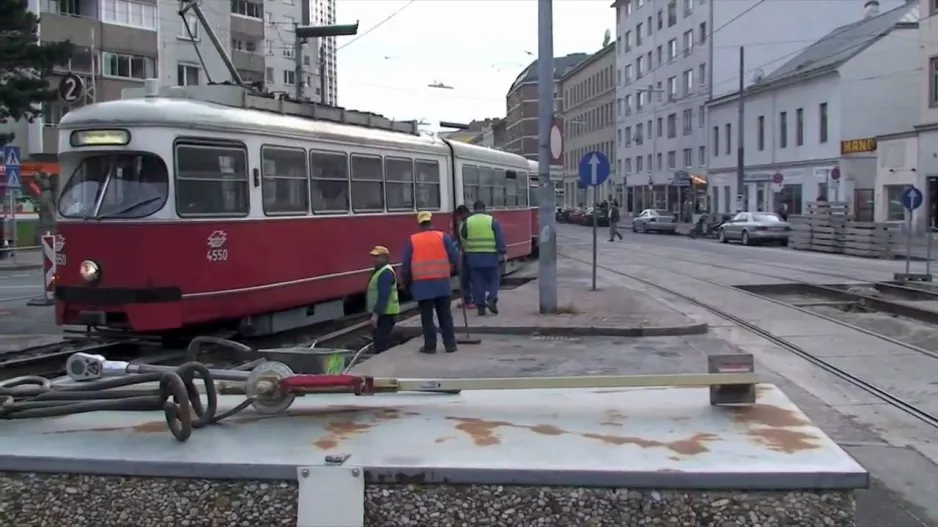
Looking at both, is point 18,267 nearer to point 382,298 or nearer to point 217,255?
point 217,255

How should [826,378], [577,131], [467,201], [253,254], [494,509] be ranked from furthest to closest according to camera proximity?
[577,131]
[467,201]
[253,254]
[826,378]
[494,509]

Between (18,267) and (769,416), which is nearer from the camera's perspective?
(769,416)

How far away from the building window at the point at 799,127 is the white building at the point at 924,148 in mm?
9387

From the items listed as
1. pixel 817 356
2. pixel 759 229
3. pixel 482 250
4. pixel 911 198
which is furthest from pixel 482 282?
pixel 759 229

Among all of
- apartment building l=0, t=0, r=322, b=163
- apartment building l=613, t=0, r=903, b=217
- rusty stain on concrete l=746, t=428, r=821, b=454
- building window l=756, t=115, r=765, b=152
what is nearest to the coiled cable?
rusty stain on concrete l=746, t=428, r=821, b=454

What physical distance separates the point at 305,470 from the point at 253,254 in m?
8.68

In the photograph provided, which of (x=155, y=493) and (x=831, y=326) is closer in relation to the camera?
(x=155, y=493)

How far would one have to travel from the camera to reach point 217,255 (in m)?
10.9

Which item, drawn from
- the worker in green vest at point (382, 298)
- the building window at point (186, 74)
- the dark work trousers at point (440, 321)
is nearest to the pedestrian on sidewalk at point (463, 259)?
the dark work trousers at point (440, 321)

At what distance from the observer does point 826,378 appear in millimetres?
10172

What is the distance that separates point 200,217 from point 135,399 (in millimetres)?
7422

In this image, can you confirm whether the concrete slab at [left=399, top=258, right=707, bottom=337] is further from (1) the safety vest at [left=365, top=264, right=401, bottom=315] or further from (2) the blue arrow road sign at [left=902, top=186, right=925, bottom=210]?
(2) the blue arrow road sign at [left=902, top=186, right=925, bottom=210]

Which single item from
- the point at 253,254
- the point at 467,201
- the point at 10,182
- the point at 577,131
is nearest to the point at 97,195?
the point at 253,254

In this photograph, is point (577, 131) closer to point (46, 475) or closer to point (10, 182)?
point (10, 182)
